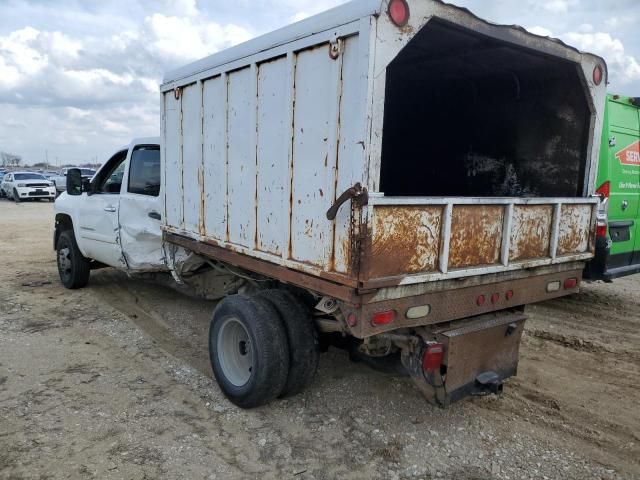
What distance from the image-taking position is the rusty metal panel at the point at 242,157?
12.2 feet

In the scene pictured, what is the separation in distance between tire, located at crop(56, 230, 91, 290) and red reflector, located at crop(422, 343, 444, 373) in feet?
18.4

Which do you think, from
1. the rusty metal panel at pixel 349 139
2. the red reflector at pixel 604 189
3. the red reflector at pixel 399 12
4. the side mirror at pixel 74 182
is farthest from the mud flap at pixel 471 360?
the side mirror at pixel 74 182

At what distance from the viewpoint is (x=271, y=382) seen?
11.7ft

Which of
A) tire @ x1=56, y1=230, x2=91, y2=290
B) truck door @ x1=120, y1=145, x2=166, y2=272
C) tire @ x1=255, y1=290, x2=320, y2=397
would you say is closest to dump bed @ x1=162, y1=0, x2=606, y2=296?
tire @ x1=255, y1=290, x2=320, y2=397

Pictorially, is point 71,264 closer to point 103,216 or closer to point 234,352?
point 103,216

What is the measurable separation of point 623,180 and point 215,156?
4909mm

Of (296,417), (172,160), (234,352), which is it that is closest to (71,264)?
(172,160)

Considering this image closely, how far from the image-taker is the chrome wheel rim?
12.8ft

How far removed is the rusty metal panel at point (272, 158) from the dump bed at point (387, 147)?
0.01 metres

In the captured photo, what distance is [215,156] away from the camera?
421cm

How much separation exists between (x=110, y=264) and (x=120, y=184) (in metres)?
1.02

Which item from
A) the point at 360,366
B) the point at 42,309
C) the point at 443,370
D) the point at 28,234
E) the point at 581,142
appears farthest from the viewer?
the point at 28,234

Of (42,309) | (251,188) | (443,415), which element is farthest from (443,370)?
(42,309)

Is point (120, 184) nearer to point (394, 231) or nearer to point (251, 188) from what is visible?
point (251, 188)
